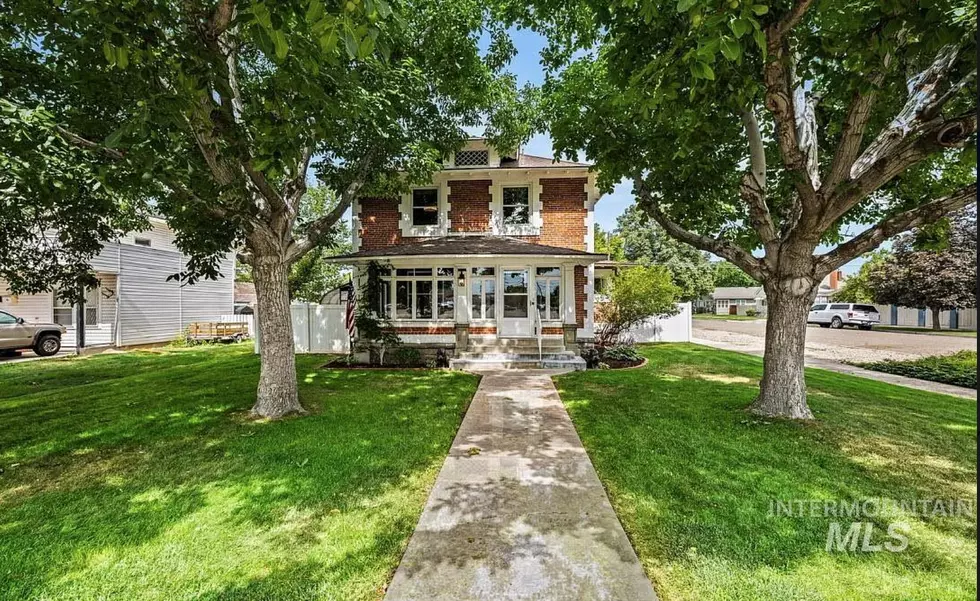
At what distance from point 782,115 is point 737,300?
6717 cm

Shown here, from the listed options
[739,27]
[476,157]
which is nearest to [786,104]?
[739,27]

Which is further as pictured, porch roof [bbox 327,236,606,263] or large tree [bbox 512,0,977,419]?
porch roof [bbox 327,236,606,263]

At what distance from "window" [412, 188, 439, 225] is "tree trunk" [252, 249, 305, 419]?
24.2 feet

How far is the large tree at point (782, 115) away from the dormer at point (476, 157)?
557cm

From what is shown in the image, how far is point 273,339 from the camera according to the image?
6.18m

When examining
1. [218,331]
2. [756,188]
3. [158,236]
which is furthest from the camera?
[158,236]

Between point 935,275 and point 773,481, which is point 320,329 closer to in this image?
point 773,481

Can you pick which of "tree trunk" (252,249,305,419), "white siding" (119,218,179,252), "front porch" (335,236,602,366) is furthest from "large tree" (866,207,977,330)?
"white siding" (119,218,179,252)

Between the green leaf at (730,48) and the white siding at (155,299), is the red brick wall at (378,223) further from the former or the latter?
the green leaf at (730,48)

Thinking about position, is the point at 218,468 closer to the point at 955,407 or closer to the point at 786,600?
the point at 786,600

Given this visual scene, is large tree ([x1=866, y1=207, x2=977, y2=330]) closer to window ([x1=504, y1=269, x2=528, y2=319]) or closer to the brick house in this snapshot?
the brick house

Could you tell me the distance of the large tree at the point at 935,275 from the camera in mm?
22172

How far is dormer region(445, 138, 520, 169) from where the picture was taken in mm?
13289

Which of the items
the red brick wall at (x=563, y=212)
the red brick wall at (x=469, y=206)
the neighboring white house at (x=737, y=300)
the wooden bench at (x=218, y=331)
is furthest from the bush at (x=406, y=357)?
the neighboring white house at (x=737, y=300)
